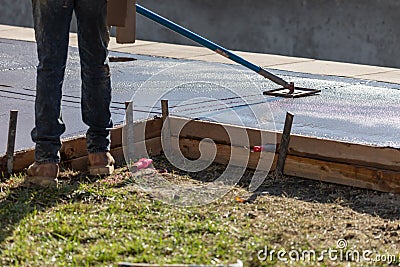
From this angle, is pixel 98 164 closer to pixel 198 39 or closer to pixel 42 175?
pixel 42 175

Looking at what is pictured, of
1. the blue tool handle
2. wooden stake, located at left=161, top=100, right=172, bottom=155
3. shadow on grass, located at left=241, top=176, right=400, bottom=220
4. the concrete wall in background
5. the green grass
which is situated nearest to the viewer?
the green grass

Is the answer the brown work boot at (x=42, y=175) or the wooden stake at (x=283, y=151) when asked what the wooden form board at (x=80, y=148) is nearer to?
the brown work boot at (x=42, y=175)

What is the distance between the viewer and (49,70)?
12.5ft

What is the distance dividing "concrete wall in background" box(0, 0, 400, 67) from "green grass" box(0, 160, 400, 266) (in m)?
8.48

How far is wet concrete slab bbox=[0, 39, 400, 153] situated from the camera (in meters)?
4.87

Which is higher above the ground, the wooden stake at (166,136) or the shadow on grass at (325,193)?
the wooden stake at (166,136)

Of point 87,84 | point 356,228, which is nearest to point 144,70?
point 87,84

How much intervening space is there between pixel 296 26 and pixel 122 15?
9.01 meters

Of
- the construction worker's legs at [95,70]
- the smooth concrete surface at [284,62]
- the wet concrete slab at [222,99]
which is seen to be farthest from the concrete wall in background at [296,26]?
the construction worker's legs at [95,70]

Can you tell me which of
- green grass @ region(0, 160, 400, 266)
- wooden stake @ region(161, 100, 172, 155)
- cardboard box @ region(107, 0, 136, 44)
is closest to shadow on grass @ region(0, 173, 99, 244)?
green grass @ region(0, 160, 400, 266)

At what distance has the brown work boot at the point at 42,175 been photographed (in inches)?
152

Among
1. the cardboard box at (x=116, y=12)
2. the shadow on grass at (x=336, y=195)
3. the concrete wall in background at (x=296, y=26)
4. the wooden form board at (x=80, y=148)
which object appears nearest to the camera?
the shadow on grass at (x=336, y=195)

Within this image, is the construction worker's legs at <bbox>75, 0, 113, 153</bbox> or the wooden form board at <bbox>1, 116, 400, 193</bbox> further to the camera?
the wooden form board at <bbox>1, 116, 400, 193</bbox>

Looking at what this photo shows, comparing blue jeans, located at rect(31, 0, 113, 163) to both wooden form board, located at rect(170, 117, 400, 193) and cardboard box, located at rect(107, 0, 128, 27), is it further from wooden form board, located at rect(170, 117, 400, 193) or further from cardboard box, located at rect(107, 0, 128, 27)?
wooden form board, located at rect(170, 117, 400, 193)
